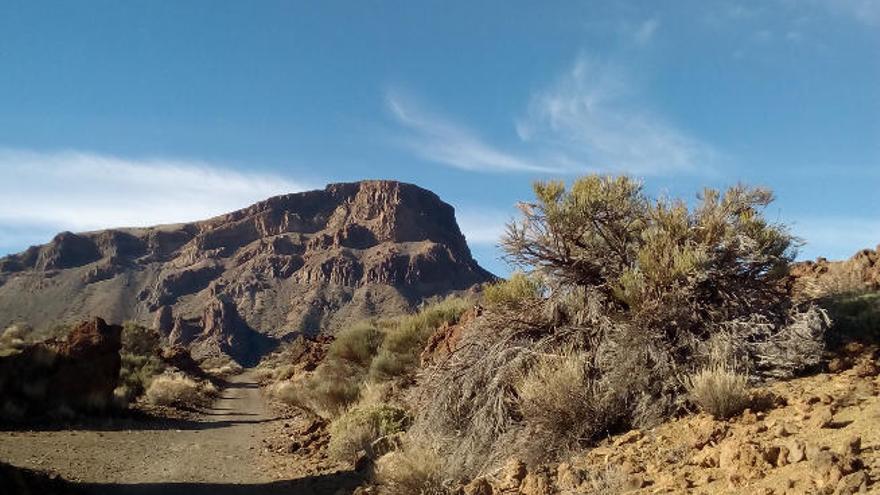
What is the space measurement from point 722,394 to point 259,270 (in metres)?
139

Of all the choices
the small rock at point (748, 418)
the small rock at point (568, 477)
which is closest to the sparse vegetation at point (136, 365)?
the small rock at point (568, 477)

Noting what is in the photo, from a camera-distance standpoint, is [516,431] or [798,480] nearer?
[798,480]

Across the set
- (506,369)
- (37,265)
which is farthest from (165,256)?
(506,369)

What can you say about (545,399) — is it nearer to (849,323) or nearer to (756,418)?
(756,418)

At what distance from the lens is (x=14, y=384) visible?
16656 millimetres

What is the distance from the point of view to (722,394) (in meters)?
6.86

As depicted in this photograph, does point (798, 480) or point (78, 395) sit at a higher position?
point (798, 480)

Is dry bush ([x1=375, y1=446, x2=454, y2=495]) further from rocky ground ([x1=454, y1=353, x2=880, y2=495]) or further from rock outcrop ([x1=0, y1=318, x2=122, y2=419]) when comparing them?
rock outcrop ([x1=0, y1=318, x2=122, y2=419])

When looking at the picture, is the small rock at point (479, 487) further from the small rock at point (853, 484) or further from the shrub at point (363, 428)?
the shrub at point (363, 428)

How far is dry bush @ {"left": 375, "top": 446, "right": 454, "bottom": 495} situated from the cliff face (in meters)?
88.1

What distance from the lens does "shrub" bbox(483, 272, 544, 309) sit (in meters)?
10.1

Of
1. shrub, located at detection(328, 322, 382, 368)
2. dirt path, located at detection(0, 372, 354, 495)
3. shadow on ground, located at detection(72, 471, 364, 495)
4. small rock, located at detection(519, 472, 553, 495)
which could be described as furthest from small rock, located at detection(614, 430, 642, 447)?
shrub, located at detection(328, 322, 382, 368)

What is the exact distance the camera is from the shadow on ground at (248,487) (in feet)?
31.8

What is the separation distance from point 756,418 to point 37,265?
14829 centimetres
